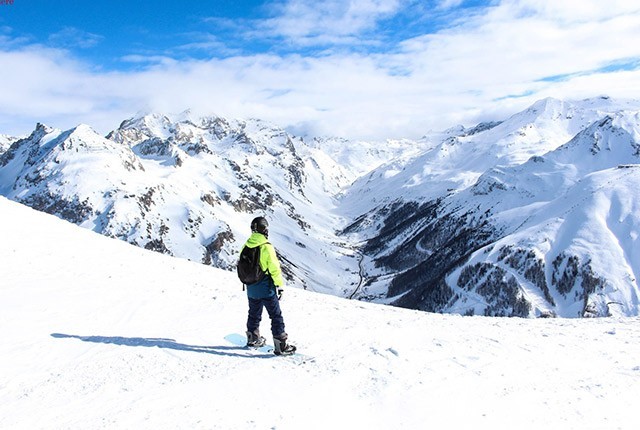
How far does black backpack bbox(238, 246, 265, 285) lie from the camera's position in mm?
12180

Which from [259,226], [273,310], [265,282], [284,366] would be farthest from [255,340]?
[259,226]

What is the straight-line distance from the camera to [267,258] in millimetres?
12180

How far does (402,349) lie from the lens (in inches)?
509

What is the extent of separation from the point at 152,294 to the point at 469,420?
13.1 m

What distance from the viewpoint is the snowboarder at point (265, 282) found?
12203mm

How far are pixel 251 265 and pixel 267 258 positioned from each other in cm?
49

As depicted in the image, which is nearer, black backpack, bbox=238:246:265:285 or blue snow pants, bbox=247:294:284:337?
black backpack, bbox=238:246:265:285

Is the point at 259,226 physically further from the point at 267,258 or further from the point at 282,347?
the point at 282,347

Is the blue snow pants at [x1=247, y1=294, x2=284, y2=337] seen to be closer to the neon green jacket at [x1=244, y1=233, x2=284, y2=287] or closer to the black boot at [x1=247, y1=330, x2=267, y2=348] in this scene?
the neon green jacket at [x1=244, y1=233, x2=284, y2=287]

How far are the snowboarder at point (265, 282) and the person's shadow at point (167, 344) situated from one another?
26.4 inches

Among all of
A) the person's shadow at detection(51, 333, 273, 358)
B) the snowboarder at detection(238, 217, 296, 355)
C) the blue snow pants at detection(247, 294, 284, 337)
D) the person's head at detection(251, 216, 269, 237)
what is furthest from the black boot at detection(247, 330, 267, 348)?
the person's head at detection(251, 216, 269, 237)

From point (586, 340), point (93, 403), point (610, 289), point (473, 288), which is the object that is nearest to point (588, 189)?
point (610, 289)

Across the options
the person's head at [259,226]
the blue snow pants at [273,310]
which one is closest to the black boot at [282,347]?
the blue snow pants at [273,310]

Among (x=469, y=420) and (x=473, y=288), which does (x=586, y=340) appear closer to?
(x=469, y=420)
